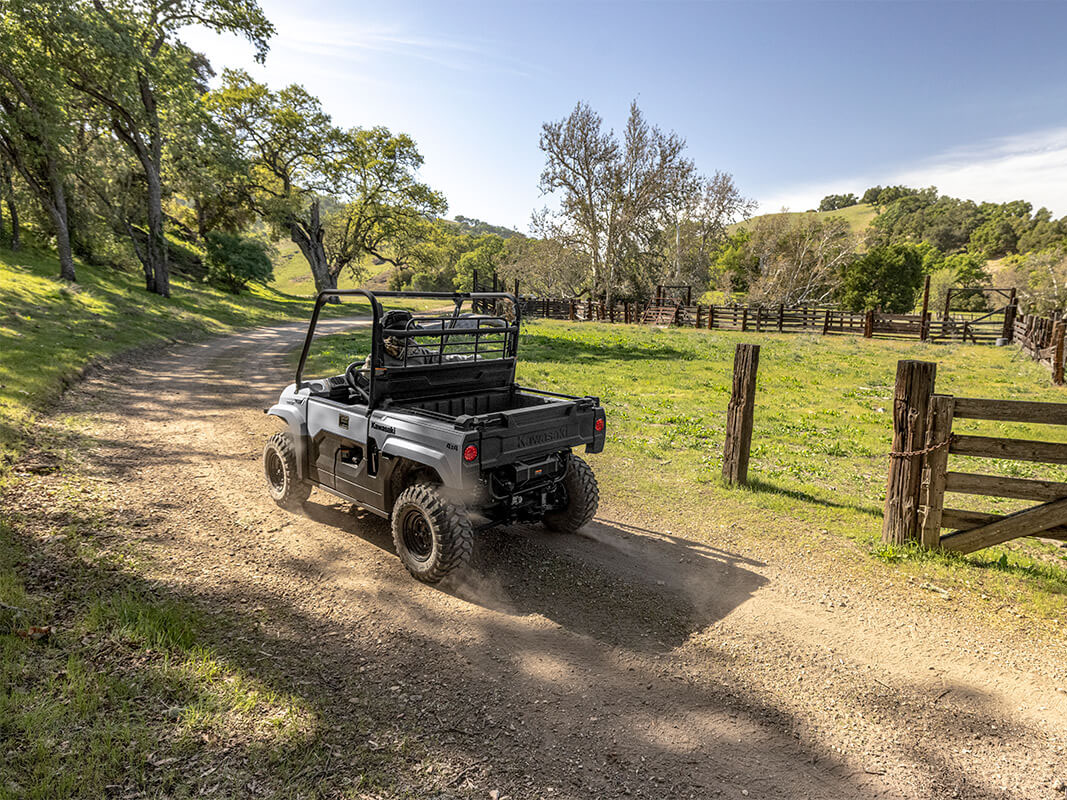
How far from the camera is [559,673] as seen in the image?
3816 millimetres

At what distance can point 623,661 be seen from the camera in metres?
3.98

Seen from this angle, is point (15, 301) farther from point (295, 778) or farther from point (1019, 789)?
point (1019, 789)

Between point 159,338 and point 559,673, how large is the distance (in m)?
18.9

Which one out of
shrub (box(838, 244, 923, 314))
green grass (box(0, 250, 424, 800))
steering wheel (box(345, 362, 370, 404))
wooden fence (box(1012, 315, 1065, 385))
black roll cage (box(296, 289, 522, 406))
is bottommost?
green grass (box(0, 250, 424, 800))

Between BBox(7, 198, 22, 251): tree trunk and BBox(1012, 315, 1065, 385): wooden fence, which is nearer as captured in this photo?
BBox(1012, 315, 1065, 385): wooden fence

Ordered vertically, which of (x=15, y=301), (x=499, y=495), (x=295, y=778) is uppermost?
(x=15, y=301)

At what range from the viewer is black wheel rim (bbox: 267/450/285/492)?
6.30 metres

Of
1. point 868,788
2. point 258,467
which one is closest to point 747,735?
point 868,788

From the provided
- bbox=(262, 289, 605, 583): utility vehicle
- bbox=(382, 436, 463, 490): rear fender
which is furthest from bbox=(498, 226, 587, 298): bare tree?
bbox=(382, 436, 463, 490): rear fender

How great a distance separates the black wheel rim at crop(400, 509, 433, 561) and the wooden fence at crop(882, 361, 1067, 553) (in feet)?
14.6

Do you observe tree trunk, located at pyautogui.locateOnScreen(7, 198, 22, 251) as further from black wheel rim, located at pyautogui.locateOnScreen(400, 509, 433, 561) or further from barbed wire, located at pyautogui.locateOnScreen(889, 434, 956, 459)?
barbed wire, located at pyautogui.locateOnScreen(889, 434, 956, 459)

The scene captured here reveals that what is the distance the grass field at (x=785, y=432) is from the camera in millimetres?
6488

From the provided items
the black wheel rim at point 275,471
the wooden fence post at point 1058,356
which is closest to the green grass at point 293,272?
the wooden fence post at point 1058,356

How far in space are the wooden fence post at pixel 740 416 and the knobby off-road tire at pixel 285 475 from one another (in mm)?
5275
